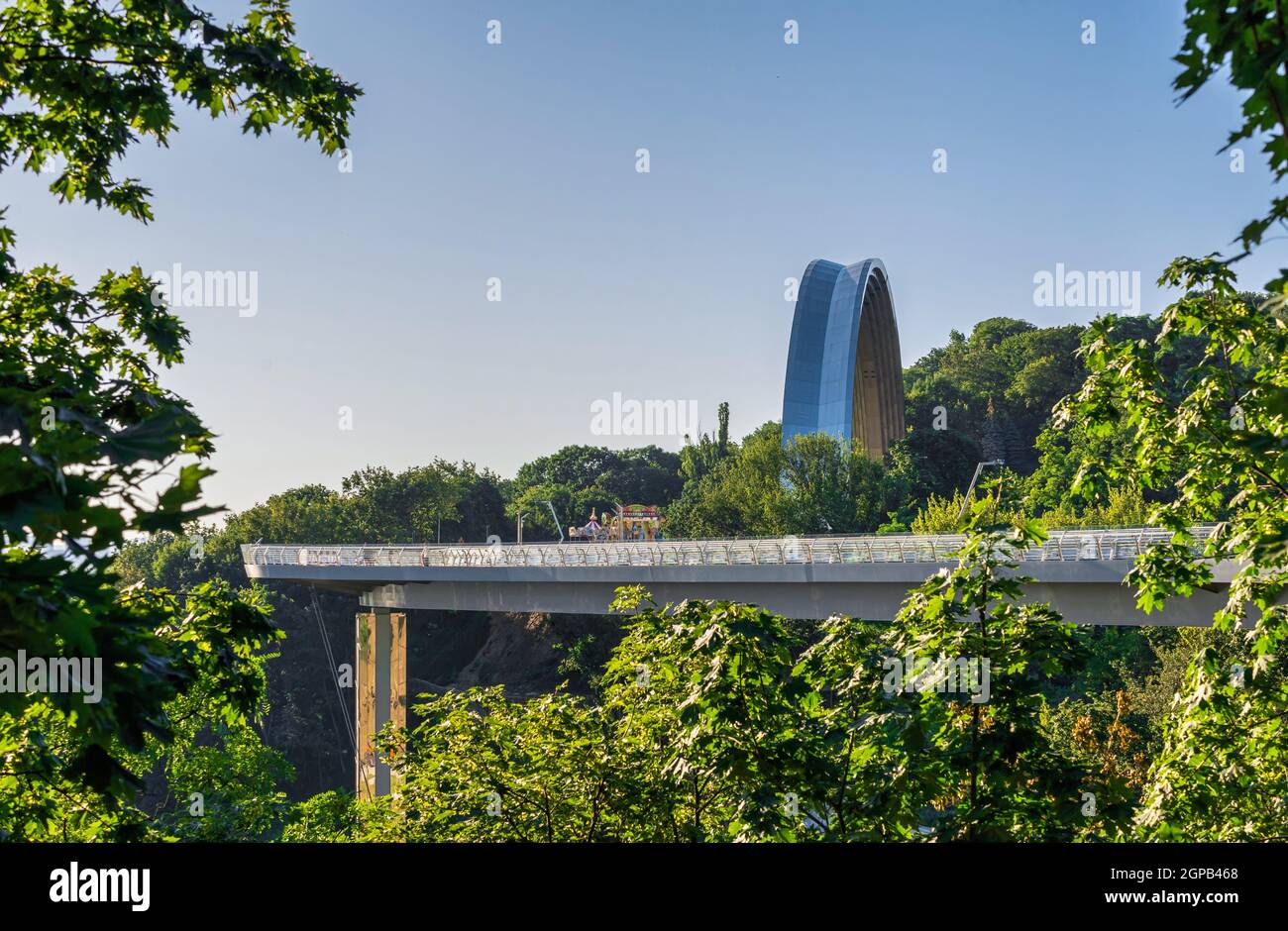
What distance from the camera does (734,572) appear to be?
28781mm

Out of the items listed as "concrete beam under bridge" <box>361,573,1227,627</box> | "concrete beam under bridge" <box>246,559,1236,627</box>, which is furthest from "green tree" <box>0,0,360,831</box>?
"concrete beam under bridge" <box>361,573,1227,627</box>

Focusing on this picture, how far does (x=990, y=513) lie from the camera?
6043 millimetres

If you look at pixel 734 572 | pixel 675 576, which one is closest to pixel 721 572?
pixel 734 572

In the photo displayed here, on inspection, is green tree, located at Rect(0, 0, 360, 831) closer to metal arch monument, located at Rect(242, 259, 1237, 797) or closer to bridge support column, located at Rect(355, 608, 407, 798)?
metal arch monument, located at Rect(242, 259, 1237, 797)

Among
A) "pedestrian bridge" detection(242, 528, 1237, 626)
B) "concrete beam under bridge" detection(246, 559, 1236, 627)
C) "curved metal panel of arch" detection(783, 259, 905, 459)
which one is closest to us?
"concrete beam under bridge" detection(246, 559, 1236, 627)

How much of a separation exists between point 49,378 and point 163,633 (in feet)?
7.48

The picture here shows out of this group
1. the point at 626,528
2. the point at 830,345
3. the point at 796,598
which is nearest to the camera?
the point at 796,598

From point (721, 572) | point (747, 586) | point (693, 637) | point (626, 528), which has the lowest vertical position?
point (626, 528)

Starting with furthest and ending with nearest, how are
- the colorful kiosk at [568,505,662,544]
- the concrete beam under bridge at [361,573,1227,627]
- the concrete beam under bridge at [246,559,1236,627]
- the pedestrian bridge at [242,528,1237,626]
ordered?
the colorful kiosk at [568,505,662,544] < the pedestrian bridge at [242,528,1237,626] < the concrete beam under bridge at [246,559,1236,627] < the concrete beam under bridge at [361,573,1227,627]

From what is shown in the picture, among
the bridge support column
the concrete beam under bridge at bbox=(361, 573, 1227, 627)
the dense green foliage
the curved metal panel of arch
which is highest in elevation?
the curved metal panel of arch

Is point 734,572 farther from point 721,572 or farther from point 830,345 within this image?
point 830,345

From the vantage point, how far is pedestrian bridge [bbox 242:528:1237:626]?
21594 mm
